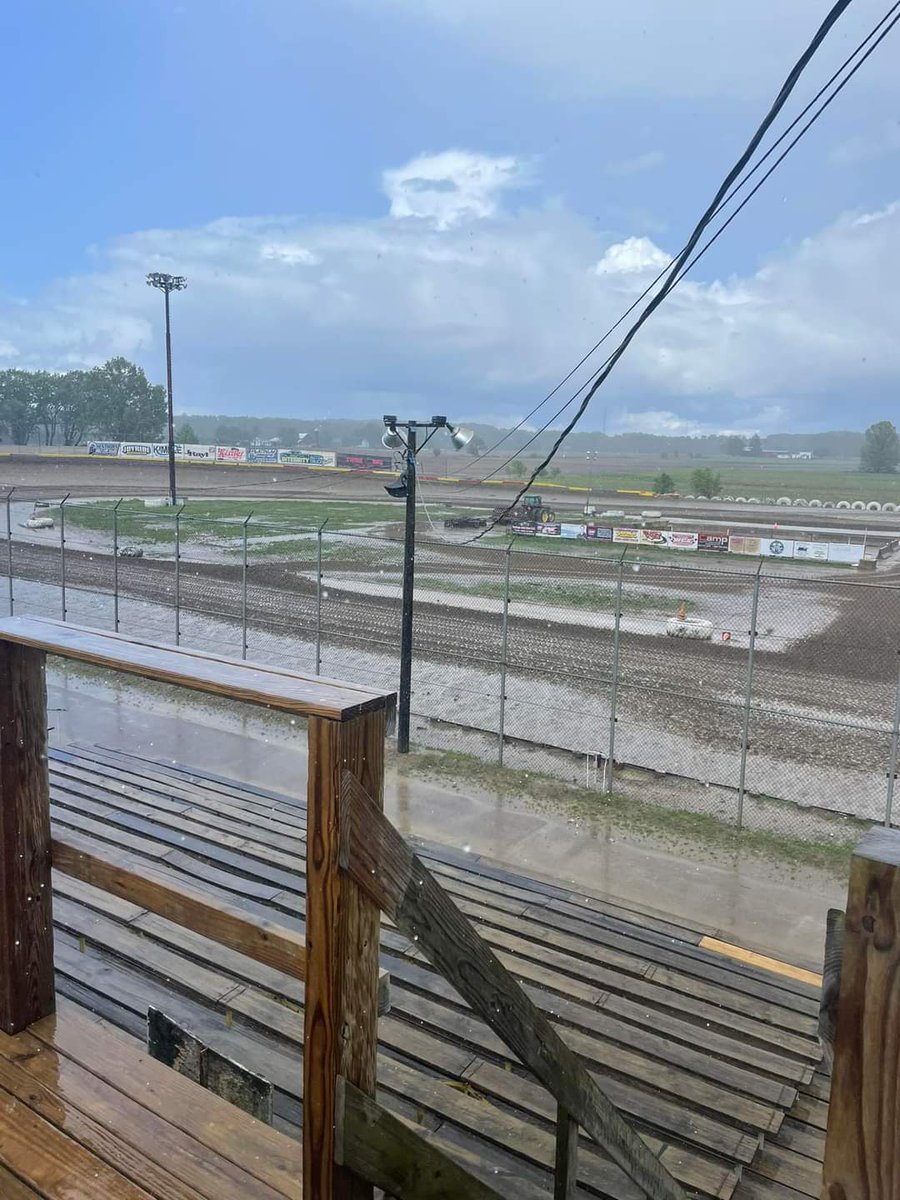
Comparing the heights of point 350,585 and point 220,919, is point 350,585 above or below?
below

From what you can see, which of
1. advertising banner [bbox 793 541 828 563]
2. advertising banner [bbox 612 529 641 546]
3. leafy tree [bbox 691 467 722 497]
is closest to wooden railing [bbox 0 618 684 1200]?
advertising banner [bbox 612 529 641 546]

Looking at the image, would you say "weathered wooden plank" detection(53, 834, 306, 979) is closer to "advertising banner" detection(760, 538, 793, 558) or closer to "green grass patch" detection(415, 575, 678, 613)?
"green grass patch" detection(415, 575, 678, 613)

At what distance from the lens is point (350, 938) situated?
5.99 ft

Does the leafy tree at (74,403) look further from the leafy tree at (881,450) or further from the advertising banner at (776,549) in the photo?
the leafy tree at (881,450)

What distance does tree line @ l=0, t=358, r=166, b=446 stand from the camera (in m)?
109

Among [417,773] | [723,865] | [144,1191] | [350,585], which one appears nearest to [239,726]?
[417,773]

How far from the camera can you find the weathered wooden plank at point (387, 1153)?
6.06ft

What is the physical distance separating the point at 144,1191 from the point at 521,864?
633cm

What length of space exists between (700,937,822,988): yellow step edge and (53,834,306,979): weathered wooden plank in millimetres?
4326

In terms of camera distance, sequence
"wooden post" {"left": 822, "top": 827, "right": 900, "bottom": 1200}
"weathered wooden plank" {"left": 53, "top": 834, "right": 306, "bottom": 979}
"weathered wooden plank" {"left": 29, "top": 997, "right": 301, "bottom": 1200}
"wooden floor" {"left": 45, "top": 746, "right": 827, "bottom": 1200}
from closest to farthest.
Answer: "wooden post" {"left": 822, "top": 827, "right": 900, "bottom": 1200}, "weathered wooden plank" {"left": 53, "top": 834, "right": 306, "bottom": 979}, "weathered wooden plank" {"left": 29, "top": 997, "right": 301, "bottom": 1200}, "wooden floor" {"left": 45, "top": 746, "right": 827, "bottom": 1200}

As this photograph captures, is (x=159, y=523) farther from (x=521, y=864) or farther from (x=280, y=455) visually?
(x=280, y=455)

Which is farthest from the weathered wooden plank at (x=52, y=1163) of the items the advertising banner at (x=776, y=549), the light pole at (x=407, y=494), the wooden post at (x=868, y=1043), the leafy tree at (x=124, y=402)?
the leafy tree at (x=124, y=402)

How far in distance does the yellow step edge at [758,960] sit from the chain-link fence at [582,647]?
128 inches

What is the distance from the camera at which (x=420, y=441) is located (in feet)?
41.6
